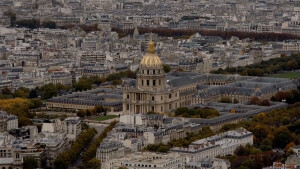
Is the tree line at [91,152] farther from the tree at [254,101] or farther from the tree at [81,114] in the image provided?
the tree at [254,101]

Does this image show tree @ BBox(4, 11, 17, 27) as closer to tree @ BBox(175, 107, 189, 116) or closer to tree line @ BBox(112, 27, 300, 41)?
tree line @ BBox(112, 27, 300, 41)

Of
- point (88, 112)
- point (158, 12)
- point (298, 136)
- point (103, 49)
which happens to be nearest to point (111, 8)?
point (158, 12)

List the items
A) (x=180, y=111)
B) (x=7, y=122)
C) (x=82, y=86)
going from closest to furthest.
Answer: (x=7, y=122) < (x=180, y=111) < (x=82, y=86)

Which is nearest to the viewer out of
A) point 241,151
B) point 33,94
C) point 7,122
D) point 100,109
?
point 241,151

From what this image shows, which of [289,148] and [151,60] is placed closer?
[289,148]

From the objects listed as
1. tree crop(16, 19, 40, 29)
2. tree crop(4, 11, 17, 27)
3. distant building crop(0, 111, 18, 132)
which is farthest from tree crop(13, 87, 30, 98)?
tree crop(4, 11, 17, 27)

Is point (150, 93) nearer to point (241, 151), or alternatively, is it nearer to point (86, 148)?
point (86, 148)

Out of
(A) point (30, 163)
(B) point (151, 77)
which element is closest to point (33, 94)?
(B) point (151, 77)
